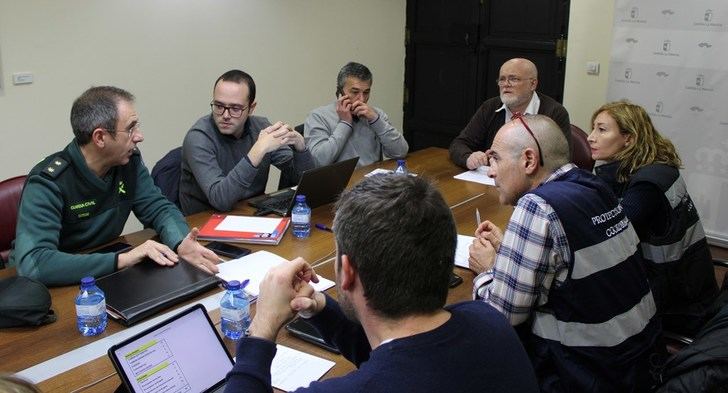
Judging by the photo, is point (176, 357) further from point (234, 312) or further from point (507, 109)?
point (507, 109)

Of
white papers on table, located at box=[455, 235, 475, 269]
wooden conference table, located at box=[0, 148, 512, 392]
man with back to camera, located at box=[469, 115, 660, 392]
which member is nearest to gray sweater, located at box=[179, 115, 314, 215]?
wooden conference table, located at box=[0, 148, 512, 392]

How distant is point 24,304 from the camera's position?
1.79m

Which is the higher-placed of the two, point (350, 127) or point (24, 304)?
point (350, 127)

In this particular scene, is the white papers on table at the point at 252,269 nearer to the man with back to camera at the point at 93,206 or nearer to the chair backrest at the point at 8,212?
the man with back to camera at the point at 93,206

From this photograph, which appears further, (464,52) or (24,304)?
(464,52)

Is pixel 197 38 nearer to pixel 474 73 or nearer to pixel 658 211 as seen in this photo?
pixel 474 73

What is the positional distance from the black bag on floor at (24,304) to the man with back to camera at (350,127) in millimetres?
1821

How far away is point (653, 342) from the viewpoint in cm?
193

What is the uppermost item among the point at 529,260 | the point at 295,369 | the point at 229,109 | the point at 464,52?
the point at 464,52

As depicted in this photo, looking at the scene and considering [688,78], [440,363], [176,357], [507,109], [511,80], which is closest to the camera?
[440,363]

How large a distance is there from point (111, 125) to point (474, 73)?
12.4 ft

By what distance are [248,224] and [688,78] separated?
323cm

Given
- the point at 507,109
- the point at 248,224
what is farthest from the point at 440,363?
the point at 507,109

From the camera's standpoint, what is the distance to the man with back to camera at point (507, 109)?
12.1 ft
